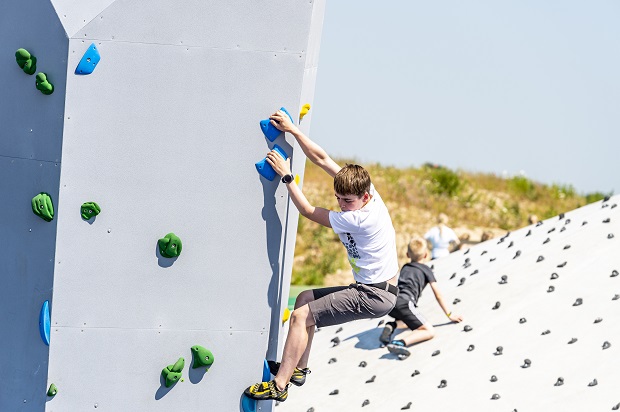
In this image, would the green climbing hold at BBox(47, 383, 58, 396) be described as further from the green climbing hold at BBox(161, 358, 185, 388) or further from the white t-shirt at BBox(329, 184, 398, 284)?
the white t-shirt at BBox(329, 184, 398, 284)

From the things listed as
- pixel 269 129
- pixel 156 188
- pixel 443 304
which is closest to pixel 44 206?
pixel 156 188

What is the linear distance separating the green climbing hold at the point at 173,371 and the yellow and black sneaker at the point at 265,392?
381 mm

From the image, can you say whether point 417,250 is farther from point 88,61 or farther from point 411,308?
point 88,61

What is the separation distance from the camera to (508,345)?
7.38 metres

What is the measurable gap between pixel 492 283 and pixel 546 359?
5.10 feet

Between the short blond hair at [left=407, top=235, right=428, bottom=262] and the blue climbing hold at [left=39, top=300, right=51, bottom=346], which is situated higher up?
the blue climbing hold at [left=39, top=300, right=51, bottom=346]

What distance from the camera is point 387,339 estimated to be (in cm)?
795

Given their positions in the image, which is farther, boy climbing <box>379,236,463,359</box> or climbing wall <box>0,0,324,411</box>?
boy climbing <box>379,236,463,359</box>

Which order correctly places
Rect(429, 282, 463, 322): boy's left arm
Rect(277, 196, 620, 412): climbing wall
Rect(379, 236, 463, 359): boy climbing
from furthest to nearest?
Rect(429, 282, 463, 322): boy's left arm → Rect(379, 236, 463, 359): boy climbing → Rect(277, 196, 620, 412): climbing wall

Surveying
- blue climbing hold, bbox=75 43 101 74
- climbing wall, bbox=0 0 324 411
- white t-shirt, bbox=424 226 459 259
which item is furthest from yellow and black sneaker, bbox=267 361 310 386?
white t-shirt, bbox=424 226 459 259

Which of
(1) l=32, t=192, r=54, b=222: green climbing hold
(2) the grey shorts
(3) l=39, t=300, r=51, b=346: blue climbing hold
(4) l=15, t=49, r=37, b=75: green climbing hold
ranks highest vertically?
(4) l=15, t=49, r=37, b=75: green climbing hold

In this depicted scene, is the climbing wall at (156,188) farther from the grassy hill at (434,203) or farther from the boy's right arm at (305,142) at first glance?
the grassy hill at (434,203)

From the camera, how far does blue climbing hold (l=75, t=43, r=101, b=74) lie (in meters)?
4.95

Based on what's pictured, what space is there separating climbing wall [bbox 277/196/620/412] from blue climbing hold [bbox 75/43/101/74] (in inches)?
131
